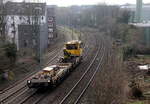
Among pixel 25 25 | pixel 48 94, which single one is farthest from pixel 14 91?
pixel 25 25

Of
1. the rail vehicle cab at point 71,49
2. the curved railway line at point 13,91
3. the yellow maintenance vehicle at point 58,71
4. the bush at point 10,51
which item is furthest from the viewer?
the rail vehicle cab at point 71,49

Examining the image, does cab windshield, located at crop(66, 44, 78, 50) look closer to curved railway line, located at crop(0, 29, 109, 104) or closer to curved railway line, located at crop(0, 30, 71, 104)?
curved railway line, located at crop(0, 29, 109, 104)

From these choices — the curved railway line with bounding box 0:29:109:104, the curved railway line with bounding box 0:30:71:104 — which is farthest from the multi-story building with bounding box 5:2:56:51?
the curved railway line with bounding box 0:29:109:104

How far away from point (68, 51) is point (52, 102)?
1408 centimetres

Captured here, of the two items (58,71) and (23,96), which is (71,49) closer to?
(58,71)

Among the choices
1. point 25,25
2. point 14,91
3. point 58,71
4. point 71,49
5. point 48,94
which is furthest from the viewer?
point 25,25

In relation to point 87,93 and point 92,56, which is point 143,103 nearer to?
point 87,93

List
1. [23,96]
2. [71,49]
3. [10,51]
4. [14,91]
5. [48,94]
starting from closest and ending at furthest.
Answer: [23,96], [48,94], [14,91], [10,51], [71,49]

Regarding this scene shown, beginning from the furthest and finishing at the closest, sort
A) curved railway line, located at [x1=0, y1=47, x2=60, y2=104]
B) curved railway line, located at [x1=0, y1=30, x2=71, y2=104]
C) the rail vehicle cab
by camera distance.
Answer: the rail vehicle cab < curved railway line, located at [x1=0, y1=47, x2=60, y2=104] < curved railway line, located at [x1=0, y1=30, x2=71, y2=104]

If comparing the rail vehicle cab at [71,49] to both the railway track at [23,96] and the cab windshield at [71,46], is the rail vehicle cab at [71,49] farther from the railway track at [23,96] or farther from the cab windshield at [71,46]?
the railway track at [23,96]

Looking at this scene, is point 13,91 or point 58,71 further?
point 58,71

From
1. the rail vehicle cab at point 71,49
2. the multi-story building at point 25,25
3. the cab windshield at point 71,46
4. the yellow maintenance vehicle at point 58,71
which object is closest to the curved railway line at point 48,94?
the yellow maintenance vehicle at point 58,71

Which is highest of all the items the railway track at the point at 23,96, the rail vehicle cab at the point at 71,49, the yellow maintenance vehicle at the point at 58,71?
the rail vehicle cab at the point at 71,49

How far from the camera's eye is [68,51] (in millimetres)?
35500
